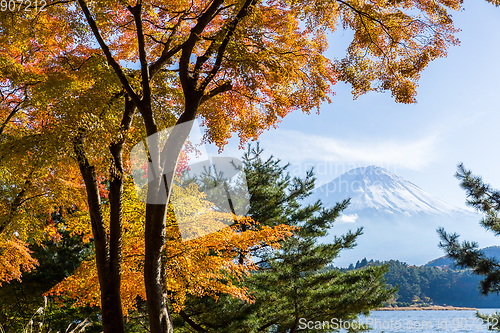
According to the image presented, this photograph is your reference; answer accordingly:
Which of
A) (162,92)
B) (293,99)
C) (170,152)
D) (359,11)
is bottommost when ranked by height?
(170,152)

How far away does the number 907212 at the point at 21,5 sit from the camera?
15.5 feet

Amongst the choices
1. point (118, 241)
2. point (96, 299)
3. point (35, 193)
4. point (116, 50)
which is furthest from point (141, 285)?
point (116, 50)

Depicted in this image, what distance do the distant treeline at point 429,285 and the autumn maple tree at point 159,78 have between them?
3827 cm

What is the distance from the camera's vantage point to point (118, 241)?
4852 mm

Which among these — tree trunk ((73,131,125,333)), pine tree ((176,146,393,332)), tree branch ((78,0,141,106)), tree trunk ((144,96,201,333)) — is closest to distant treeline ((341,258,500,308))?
pine tree ((176,146,393,332))

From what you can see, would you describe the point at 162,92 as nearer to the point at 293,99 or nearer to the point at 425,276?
the point at 293,99

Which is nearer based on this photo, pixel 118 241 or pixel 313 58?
pixel 118 241

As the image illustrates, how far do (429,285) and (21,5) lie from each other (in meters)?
58.5

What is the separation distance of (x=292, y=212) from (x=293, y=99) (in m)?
8.16

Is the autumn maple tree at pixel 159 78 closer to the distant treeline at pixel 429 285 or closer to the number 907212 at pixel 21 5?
the number 907212 at pixel 21 5

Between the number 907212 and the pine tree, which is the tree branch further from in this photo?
the pine tree

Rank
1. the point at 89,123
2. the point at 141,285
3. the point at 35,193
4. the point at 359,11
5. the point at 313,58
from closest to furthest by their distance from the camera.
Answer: the point at 89,123
the point at 359,11
the point at 313,58
the point at 141,285
the point at 35,193

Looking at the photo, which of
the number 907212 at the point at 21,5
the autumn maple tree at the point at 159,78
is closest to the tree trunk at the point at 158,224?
the autumn maple tree at the point at 159,78

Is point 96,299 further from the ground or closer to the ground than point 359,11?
closer to the ground
